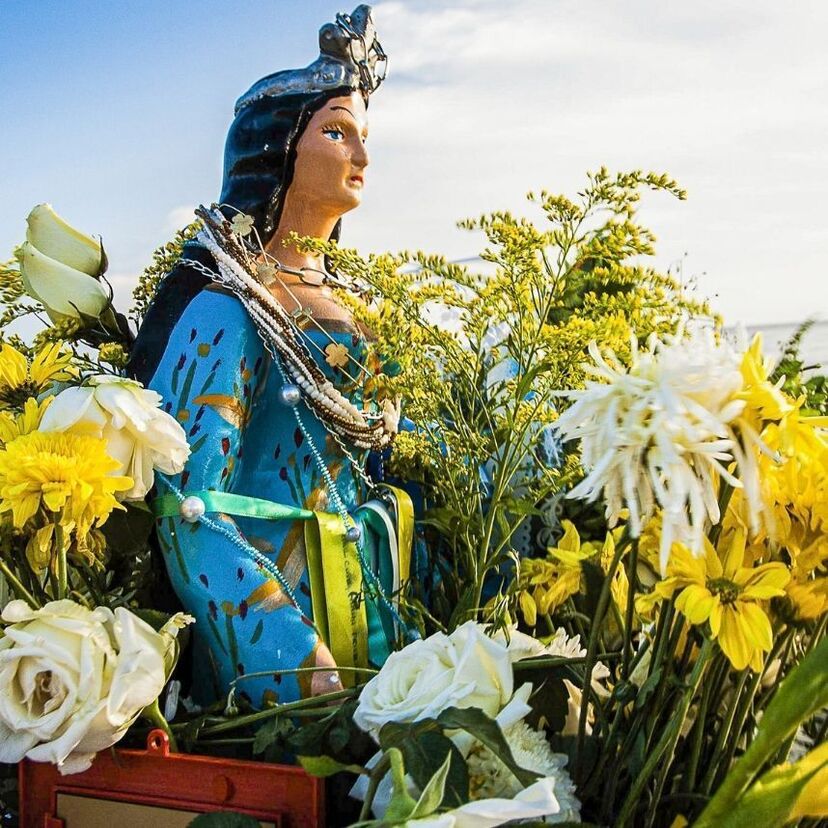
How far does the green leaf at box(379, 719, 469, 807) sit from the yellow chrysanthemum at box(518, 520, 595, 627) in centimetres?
22

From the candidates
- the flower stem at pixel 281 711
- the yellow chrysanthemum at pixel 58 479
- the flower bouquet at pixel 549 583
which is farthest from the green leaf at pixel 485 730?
the yellow chrysanthemum at pixel 58 479

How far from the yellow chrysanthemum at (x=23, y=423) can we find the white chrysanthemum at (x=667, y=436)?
1.88ft

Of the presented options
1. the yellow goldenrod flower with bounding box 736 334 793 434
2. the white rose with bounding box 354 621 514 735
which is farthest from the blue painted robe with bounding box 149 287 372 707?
the yellow goldenrod flower with bounding box 736 334 793 434

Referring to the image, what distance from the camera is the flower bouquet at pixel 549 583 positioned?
2.15ft

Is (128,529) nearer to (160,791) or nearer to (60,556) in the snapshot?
(60,556)

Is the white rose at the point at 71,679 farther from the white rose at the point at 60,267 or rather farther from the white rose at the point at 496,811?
the white rose at the point at 60,267

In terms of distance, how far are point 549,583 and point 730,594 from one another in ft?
1.15

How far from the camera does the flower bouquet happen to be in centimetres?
65

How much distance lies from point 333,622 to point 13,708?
1.51 ft

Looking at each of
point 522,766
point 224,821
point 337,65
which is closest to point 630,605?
point 522,766

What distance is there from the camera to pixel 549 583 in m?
1.03

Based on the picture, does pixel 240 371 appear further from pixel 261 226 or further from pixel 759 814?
pixel 759 814

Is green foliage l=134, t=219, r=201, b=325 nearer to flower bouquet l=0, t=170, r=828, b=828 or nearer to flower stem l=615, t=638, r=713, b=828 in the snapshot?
flower bouquet l=0, t=170, r=828, b=828

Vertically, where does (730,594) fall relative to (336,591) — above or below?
above
